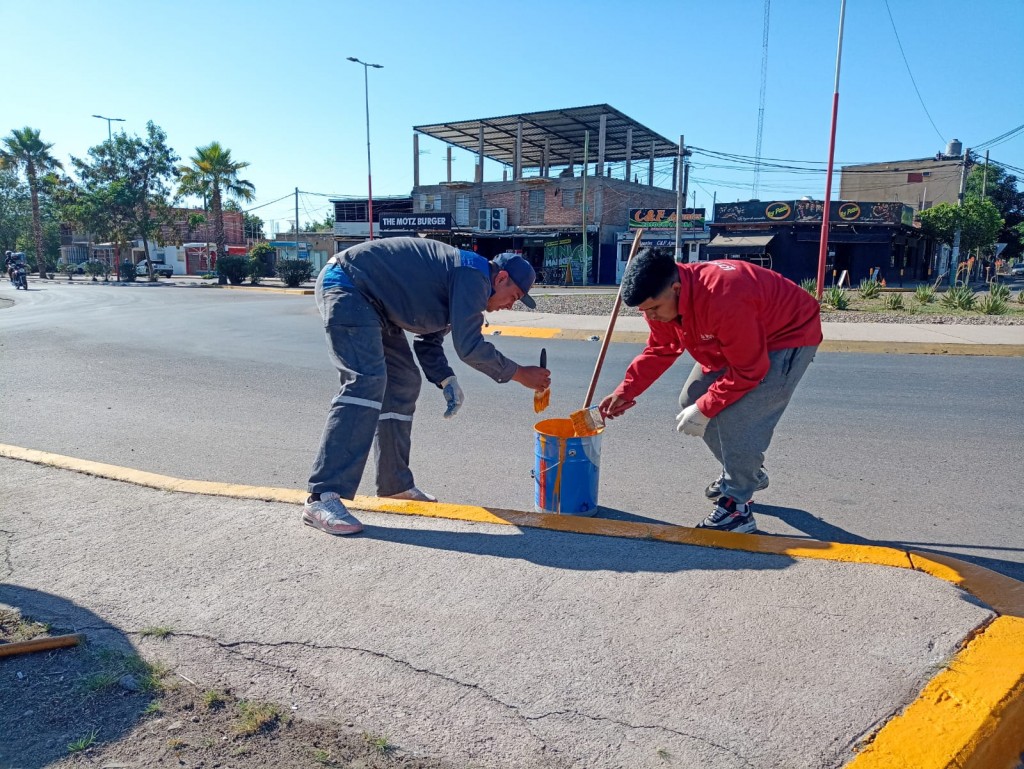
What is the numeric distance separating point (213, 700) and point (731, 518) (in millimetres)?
2505

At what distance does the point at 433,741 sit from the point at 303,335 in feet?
38.3

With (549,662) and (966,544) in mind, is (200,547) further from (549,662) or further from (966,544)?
(966,544)

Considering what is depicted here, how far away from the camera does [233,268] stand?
37.9 m

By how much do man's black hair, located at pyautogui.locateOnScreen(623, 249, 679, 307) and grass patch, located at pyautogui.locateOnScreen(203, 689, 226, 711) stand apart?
86.0 inches

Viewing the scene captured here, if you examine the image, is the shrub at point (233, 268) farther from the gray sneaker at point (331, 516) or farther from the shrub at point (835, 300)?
the gray sneaker at point (331, 516)

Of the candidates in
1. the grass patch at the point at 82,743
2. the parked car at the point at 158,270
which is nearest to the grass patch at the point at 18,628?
the grass patch at the point at 82,743

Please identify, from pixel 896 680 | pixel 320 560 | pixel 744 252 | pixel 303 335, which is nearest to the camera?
pixel 896 680

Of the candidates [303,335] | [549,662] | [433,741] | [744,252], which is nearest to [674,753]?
[549,662]

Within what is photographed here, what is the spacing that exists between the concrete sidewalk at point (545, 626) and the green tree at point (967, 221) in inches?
1774

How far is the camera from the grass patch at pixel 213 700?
228 cm

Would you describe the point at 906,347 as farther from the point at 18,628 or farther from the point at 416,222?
the point at 416,222

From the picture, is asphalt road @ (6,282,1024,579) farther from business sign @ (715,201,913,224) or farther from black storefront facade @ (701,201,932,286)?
business sign @ (715,201,913,224)

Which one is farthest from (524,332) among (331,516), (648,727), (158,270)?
(158,270)

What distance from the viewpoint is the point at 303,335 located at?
13.1 metres
